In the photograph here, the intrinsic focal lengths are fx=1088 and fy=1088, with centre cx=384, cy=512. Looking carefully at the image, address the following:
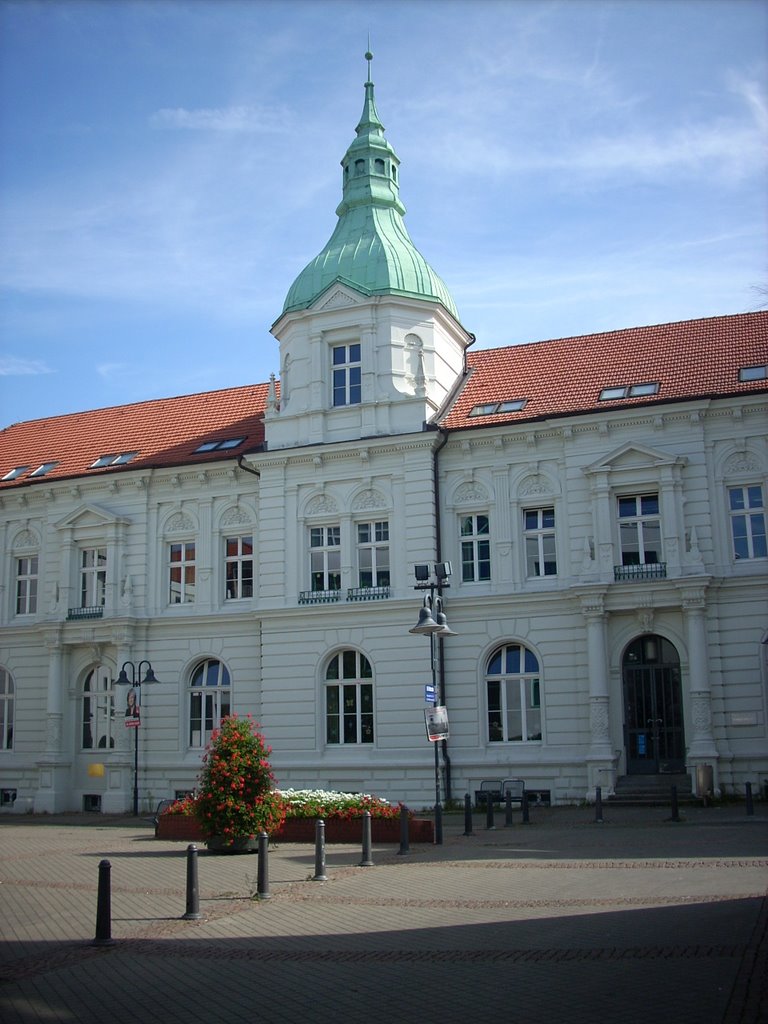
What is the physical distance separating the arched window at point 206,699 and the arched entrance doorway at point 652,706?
39.6ft

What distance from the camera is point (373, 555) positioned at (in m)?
31.1

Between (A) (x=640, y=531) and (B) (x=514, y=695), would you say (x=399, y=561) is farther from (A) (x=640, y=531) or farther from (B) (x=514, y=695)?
(A) (x=640, y=531)

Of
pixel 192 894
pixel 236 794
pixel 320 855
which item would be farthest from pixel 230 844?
pixel 192 894

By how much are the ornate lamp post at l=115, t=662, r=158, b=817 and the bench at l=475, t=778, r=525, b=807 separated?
30.7ft

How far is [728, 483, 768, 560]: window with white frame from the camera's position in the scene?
90.9 feet

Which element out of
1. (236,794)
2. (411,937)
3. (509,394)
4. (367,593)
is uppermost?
(509,394)

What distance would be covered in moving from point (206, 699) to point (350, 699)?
5192mm

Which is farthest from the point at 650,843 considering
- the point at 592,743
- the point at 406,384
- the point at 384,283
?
the point at 384,283

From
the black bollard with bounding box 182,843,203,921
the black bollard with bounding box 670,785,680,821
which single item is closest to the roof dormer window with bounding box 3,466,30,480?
the black bollard with bounding box 670,785,680,821

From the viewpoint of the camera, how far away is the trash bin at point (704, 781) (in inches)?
1019

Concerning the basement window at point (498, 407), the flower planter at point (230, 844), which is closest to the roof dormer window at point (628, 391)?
the basement window at point (498, 407)

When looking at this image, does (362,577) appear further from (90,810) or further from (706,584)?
(90,810)

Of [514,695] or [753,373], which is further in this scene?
[514,695]

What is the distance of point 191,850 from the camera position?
12781mm
